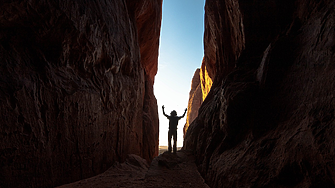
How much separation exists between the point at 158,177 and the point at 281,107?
434cm

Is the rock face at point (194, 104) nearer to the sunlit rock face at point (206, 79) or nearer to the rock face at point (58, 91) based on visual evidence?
the sunlit rock face at point (206, 79)

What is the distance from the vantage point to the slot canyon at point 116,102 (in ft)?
9.33

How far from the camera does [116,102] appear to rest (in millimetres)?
7984

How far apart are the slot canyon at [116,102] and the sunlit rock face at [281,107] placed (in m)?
0.02

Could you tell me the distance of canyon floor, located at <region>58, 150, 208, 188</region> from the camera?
16.1 feet

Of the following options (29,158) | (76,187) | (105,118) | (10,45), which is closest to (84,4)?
(10,45)

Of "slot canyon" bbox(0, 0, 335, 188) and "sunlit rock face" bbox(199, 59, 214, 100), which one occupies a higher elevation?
"sunlit rock face" bbox(199, 59, 214, 100)

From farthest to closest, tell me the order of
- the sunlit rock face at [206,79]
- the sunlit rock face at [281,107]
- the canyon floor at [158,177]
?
the sunlit rock face at [206,79] → the canyon floor at [158,177] → the sunlit rock face at [281,107]

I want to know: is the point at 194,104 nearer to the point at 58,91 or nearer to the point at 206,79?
the point at 206,79

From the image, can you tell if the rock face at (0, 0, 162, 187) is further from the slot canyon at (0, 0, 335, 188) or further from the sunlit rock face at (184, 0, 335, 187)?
the sunlit rock face at (184, 0, 335, 187)

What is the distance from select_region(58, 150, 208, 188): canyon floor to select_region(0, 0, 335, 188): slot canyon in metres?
0.05

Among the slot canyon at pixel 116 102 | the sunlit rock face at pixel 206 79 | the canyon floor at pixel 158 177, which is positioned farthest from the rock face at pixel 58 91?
the sunlit rock face at pixel 206 79

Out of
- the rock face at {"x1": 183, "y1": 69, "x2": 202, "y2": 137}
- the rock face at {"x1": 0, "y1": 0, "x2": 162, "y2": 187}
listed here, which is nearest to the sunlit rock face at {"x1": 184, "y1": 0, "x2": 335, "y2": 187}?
the rock face at {"x1": 0, "y1": 0, "x2": 162, "y2": 187}

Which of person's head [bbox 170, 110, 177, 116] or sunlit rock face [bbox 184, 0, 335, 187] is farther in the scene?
person's head [bbox 170, 110, 177, 116]
